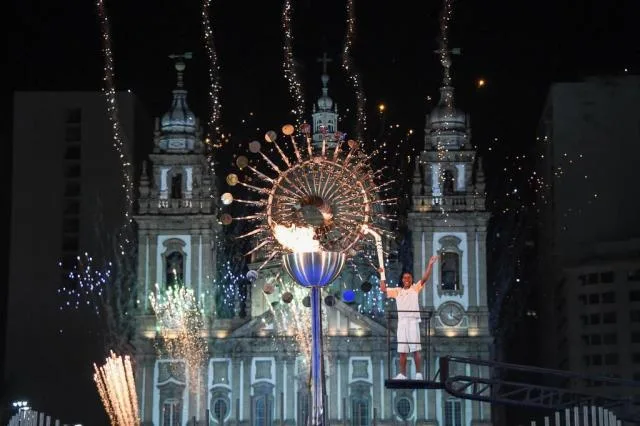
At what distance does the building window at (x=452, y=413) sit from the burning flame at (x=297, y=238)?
35.7 m

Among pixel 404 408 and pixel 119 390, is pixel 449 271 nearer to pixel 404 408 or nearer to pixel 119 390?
pixel 404 408

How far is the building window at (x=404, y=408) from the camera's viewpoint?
68.5 meters

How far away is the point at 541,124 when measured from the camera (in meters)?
81.2

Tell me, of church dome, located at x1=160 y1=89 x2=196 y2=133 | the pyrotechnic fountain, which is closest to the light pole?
the pyrotechnic fountain

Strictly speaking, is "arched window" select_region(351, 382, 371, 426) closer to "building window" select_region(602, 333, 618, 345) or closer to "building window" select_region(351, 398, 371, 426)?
"building window" select_region(351, 398, 371, 426)

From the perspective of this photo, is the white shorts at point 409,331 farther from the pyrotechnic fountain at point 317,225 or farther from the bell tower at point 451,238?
the bell tower at point 451,238

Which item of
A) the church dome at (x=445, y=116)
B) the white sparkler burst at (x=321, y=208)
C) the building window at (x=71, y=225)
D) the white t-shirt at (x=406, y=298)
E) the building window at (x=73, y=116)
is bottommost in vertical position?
the white t-shirt at (x=406, y=298)

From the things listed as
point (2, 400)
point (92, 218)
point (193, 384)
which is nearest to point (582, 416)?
point (193, 384)

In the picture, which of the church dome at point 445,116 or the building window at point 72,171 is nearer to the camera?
the church dome at point 445,116

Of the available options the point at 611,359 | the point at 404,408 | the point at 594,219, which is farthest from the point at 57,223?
the point at 611,359

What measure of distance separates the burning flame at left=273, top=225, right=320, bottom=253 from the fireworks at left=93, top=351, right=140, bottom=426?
30244mm

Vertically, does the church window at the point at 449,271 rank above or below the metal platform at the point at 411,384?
above

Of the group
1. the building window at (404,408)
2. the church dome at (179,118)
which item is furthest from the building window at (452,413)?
the church dome at (179,118)

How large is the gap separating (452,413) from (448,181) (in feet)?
30.9
